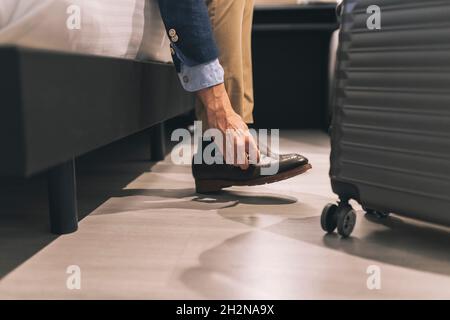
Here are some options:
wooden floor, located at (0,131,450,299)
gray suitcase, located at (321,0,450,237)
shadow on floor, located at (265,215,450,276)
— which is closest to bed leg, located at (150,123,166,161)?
wooden floor, located at (0,131,450,299)

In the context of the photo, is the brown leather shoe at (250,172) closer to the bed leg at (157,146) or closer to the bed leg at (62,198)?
the bed leg at (62,198)

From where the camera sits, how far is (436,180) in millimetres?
843

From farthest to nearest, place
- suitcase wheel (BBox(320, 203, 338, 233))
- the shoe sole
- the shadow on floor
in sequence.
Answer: the shoe sole
suitcase wheel (BBox(320, 203, 338, 233))
the shadow on floor

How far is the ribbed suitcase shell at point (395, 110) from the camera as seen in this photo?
0.83 meters

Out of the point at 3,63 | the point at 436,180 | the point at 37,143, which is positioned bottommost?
the point at 436,180

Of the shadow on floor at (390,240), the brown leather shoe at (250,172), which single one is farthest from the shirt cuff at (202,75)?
the shadow on floor at (390,240)

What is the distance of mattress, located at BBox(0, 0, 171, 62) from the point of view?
75cm

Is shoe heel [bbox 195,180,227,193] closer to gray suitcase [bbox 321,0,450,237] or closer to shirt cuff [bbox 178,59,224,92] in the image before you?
shirt cuff [bbox 178,59,224,92]

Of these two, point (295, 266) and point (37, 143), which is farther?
point (295, 266)

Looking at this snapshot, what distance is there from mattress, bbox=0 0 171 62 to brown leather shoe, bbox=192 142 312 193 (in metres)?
0.34

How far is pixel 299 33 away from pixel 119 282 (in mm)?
2337

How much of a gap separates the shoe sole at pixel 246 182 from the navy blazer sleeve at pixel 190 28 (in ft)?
1.14
